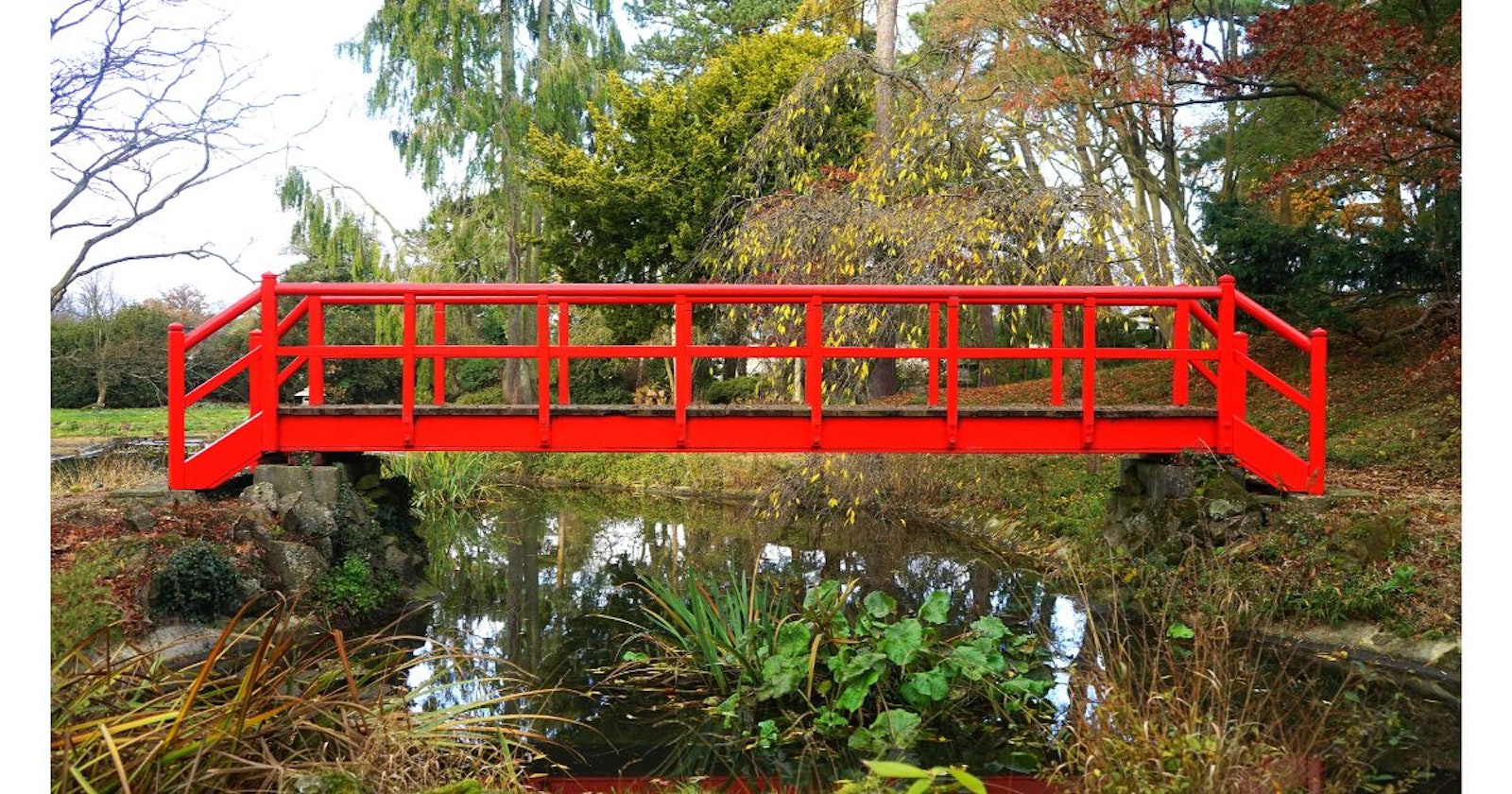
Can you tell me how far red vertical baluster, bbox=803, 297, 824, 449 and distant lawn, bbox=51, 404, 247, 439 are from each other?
11.6m

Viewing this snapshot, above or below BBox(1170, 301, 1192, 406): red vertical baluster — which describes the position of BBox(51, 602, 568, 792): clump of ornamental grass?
below

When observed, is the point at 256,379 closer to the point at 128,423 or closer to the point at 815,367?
the point at 815,367

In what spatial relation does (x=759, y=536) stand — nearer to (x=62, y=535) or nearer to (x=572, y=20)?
(x=62, y=535)

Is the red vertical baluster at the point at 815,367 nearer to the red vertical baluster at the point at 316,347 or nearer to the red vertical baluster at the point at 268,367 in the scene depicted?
the red vertical baluster at the point at 316,347

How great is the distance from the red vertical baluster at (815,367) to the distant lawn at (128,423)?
11.6 meters

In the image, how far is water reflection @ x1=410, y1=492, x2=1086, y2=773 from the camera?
6.20m

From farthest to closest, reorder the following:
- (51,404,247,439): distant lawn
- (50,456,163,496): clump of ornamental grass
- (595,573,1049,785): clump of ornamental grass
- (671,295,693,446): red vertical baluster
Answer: (51,404,247,439): distant lawn → (50,456,163,496): clump of ornamental grass → (671,295,693,446): red vertical baluster → (595,573,1049,785): clump of ornamental grass

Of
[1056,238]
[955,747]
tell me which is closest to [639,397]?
[1056,238]

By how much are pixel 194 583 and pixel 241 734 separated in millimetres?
3153

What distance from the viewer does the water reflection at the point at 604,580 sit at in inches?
244

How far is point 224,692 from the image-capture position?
4328 millimetres

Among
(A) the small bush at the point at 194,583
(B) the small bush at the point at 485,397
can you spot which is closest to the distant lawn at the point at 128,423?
(B) the small bush at the point at 485,397

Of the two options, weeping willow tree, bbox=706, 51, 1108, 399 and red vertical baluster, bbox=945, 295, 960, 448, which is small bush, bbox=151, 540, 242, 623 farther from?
weeping willow tree, bbox=706, 51, 1108, 399

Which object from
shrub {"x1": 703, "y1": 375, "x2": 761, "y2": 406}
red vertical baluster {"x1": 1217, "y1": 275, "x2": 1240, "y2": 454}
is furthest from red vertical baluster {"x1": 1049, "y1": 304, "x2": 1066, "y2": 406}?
shrub {"x1": 703, "y1": 375, "x2": 761, "y2": 406}
